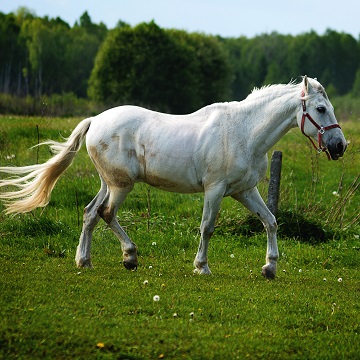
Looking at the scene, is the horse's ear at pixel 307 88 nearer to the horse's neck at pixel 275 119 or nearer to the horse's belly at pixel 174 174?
the horse's neck at pixel 275 119

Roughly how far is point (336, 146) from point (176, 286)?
2576 millimetres

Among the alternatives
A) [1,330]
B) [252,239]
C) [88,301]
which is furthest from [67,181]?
[1,330]

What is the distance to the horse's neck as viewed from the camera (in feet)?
30.6

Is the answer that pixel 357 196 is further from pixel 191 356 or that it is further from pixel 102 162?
pixel 191 356

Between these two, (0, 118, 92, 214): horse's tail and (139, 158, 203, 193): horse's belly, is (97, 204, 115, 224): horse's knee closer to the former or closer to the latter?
(139, 158, 203, 193): horse's belly

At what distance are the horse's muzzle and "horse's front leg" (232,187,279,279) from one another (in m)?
1.14

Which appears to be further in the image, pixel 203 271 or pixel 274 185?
pixel 274 185

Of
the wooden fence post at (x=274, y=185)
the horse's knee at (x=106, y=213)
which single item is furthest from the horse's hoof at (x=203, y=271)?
the wooden fence post at (x=274, y=185)

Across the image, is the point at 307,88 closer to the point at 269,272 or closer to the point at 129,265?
the point at 269,272

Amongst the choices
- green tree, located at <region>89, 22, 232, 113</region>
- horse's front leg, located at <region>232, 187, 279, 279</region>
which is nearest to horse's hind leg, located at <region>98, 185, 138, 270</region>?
horse's front leg, located at <region>232, 187, 279, 279</region>

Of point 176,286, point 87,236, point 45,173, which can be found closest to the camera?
point 176,286

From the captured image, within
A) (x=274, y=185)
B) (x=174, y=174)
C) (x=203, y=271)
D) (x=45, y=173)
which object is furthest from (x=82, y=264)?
(x=274, y=185)

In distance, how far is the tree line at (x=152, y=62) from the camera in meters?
62.5

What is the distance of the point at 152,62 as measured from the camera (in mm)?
61312
